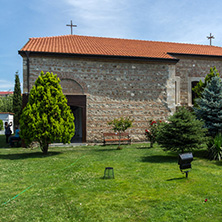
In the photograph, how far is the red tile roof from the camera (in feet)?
55.6

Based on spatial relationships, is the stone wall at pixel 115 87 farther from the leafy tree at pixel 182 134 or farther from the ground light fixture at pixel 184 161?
the ground light fixture at pixel 184 161

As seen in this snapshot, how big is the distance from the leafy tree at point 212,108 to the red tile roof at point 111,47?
548 cm

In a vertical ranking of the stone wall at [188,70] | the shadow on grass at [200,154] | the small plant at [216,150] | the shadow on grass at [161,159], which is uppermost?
the stone wall at [188,70]

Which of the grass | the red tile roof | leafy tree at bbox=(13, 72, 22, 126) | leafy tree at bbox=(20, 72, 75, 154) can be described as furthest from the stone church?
leafy tree at bbox=(13, 72, 22, 126)

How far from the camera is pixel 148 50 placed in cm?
1936

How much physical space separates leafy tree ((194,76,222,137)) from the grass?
3988 mm

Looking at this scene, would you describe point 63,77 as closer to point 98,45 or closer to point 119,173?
point 98,45

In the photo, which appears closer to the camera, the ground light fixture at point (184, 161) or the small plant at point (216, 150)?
the ground light fixture at point (184, 161)

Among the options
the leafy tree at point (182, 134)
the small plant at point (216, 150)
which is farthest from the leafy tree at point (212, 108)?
the leafy tree at point (182, 134)

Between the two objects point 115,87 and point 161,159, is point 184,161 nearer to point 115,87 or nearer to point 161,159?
point 161,159

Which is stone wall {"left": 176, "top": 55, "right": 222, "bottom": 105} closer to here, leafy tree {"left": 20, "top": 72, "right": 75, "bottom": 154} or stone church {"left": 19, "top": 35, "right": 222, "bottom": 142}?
stone church {"left": 19, "top": 35, "right": 222, "bottom": 142}

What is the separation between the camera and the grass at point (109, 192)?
15.6 feet

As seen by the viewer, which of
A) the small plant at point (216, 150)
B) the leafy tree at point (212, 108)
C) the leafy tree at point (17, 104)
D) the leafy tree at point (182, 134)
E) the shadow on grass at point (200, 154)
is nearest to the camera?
the leafy tree at point (182, 134)

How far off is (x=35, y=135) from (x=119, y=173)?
5474mm
